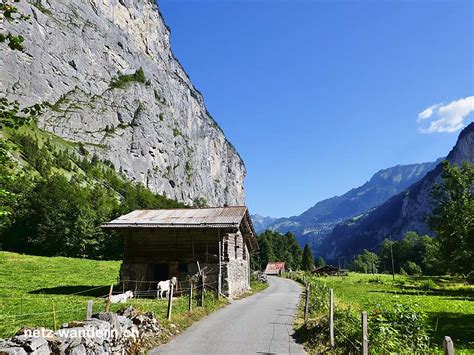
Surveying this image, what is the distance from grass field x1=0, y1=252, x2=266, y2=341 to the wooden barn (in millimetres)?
2776

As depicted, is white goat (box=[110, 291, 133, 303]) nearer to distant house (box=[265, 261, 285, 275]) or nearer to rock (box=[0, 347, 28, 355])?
rock (box=[0, 347, 28, 355])

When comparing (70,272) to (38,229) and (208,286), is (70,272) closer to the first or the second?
(208,286)

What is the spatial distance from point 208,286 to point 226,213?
21.2ft

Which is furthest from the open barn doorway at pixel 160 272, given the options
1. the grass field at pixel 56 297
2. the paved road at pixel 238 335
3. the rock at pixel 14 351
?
the rock at pixel 14 351

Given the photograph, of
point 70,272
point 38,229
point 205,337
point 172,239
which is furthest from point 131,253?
point 38,229

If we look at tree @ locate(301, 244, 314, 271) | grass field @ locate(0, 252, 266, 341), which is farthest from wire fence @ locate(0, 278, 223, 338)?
tree @ locate(301, 244, 314, 271)

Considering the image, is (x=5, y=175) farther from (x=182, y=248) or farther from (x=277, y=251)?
(x=277, y=251)

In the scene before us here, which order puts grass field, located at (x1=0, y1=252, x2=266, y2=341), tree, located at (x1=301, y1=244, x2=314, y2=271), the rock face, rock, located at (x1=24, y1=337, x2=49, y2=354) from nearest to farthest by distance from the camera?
rock, located at (x1=24, y1=337, x2=49, y2=354), grass field, located at (x1=0, y1=252, x2=266, y2=341), tree, located at (x1=301, y1=244, x2=314, y2=271), the rock face

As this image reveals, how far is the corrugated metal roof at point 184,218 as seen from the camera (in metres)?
29.0

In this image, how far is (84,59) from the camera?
180875 millimetres

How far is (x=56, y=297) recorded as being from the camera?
930 inches

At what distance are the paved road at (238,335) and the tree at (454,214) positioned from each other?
3362cm

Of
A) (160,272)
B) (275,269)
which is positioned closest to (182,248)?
(160,272)

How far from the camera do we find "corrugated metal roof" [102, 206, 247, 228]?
95.1 ft
